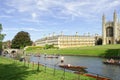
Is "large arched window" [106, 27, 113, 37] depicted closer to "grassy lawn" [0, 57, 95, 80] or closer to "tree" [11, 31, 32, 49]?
Answer: "tree" [11, 31, 32, 49]

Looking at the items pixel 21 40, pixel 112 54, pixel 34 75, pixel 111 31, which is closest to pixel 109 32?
pixel 111 31

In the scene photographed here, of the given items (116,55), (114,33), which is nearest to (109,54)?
(116,55)

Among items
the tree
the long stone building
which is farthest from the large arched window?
the tree

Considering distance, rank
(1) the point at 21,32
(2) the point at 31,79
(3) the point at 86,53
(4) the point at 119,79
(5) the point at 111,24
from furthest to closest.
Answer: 1. (5) the point at 111,24
2. (1) the point at 21,32
3. (3) the point at 86,53
4. (4) the point at 119,79
5. (2) the point at 31,79

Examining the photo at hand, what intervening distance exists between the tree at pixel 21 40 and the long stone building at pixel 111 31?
61.2m

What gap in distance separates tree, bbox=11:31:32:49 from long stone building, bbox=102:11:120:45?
6124cm

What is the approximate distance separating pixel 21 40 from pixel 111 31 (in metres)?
73.0

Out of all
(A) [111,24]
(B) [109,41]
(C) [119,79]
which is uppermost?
(A) [111,24]

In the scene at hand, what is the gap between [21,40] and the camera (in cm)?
17888

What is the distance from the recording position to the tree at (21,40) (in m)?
178

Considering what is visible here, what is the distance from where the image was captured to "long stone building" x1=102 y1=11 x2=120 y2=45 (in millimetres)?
181675

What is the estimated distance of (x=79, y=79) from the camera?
2934cm

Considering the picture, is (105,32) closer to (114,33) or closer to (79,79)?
(114,33)

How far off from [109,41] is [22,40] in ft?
226
